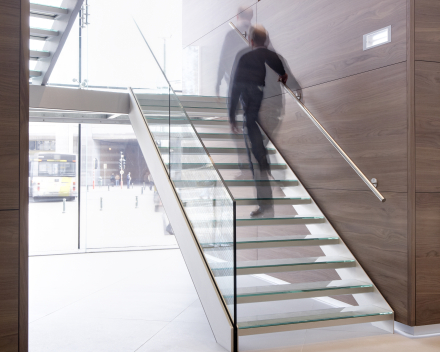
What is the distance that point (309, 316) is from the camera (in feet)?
11.4

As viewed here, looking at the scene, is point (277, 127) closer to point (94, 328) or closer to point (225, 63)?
point (225, 63)

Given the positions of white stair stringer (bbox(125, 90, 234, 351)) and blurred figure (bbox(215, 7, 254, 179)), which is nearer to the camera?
white stair stringer (bbox(125, 90, 234, 351))

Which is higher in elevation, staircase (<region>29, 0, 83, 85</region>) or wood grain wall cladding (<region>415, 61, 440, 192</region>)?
staircase (<region>29, 0, 83, 85</region>)

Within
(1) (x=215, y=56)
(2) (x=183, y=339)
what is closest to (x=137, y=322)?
(2) (x=183, y=339)

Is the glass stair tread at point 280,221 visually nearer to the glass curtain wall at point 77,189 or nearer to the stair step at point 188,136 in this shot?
the stair step at point 188,136

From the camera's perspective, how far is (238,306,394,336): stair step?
10.7 feet

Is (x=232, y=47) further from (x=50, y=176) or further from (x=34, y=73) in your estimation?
(x=50, y=176)

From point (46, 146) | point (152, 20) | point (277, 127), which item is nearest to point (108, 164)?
point (46, 146)

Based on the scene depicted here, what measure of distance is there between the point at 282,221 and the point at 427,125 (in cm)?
152

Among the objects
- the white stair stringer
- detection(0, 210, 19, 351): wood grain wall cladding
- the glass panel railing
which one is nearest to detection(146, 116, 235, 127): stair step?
the glass panel railing

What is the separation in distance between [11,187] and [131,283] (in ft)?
11.8

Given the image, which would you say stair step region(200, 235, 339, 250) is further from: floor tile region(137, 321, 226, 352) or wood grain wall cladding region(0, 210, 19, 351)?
wood grain wall cladding region(0, 210, 19, 351)

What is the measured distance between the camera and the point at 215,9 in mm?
6598

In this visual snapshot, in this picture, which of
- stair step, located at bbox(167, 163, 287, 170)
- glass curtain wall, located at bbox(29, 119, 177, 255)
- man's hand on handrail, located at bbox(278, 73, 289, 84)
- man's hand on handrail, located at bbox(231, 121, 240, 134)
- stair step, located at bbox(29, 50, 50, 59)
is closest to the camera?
stair step, located at bbox(167, 163, 287, 170)
